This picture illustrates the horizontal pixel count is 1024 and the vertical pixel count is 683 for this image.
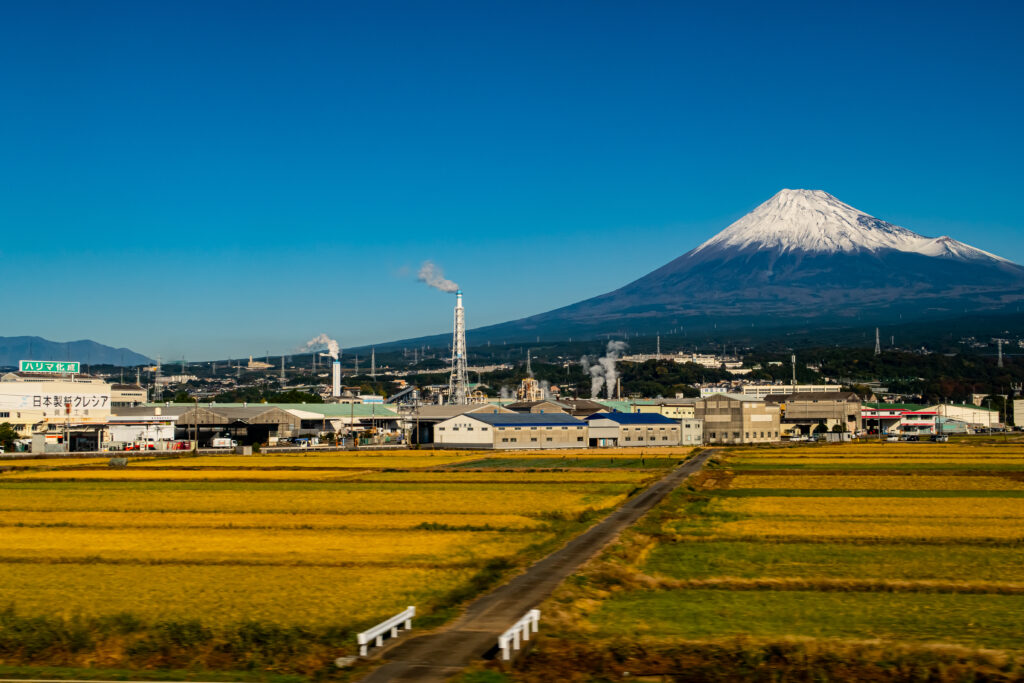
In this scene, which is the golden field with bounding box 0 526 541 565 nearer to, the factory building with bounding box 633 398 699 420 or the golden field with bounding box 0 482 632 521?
the golden field with bounding box 0 482 632 521

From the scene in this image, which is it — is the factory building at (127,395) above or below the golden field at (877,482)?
above

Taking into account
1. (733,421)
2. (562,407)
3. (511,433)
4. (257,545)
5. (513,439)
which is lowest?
(257,545)

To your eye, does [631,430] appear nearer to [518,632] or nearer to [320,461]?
[320,461]

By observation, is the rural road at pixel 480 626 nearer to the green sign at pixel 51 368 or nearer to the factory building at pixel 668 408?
the factory building at pixel 668 408

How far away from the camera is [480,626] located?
49.1ft

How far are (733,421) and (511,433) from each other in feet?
70.9

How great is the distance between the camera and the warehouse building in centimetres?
7838

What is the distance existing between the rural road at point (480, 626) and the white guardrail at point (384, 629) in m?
0.27

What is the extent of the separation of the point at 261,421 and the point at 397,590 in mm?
71240

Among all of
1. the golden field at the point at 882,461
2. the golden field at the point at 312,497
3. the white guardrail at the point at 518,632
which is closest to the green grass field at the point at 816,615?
the white guardrail at the point at 518,632

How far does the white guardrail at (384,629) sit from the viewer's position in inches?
531

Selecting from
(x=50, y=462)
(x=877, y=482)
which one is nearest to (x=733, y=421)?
(x=877, y=482)

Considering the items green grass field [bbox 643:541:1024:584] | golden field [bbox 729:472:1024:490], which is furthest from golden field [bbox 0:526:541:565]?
golden field [bbox 729:472:1024:490]

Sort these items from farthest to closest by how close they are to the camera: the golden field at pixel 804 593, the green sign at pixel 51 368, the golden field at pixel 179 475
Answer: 1. the green sign at pixel 51 368
2. the golden field at pixel 179 475
3. the golden field at pixel 804 593
